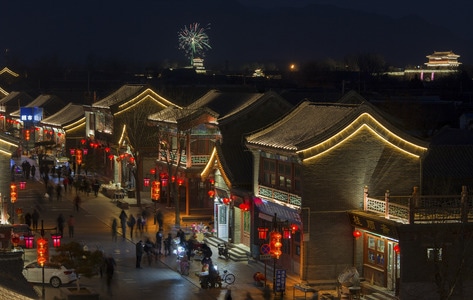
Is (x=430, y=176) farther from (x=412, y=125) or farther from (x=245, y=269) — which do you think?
(x=412, y=125)

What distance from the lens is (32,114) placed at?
91062mm

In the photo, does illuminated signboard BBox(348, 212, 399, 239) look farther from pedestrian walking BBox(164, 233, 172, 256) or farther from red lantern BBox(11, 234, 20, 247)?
red lantern BBox(11, 234, 20, 247)

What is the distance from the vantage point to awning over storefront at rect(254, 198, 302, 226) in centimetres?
3853

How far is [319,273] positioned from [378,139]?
5.47 m

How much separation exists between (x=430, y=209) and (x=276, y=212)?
319 inches

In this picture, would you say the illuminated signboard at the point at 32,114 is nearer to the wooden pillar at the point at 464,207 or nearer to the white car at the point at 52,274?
the white car at the point at 52,274

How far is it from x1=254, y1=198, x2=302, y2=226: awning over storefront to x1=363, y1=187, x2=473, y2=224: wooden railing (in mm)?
3444

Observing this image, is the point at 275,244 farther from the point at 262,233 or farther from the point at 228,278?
the point at 262,233

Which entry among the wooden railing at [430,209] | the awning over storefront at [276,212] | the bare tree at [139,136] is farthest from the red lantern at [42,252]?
the bare tree at [139,136]

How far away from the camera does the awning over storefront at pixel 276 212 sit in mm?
38528

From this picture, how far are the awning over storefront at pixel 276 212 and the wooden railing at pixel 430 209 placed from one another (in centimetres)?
344

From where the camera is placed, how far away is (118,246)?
45.9 meters

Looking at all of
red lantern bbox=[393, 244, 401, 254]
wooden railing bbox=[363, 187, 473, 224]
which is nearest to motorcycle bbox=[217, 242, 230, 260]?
wooden railing bbox=[363, 187, 473, 224]

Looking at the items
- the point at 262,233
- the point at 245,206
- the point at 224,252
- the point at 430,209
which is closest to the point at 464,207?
the point at 430,209
